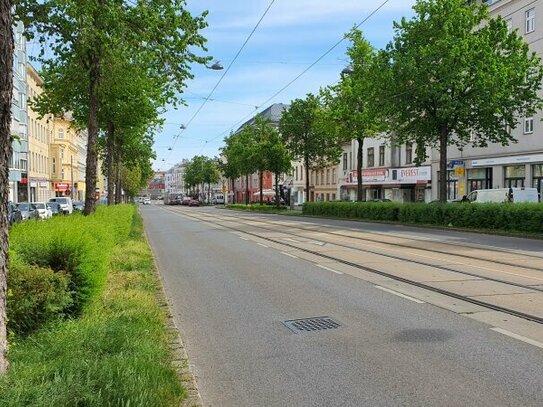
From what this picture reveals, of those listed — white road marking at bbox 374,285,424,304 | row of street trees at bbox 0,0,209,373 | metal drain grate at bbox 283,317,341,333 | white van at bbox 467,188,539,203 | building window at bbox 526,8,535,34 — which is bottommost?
metal drain grate at bbox 283,317,341,333

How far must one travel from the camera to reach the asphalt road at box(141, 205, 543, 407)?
467cm

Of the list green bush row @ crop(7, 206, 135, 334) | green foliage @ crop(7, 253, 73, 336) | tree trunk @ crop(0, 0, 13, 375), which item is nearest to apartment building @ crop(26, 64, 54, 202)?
green bush row @ crop(7, 206, 135, 334)

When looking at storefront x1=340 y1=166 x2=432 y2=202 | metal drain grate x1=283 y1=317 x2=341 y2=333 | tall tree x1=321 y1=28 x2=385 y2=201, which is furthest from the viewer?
storefront x1=340 y1=166 x2=432 y2=202

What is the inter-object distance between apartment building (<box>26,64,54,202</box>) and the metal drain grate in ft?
184

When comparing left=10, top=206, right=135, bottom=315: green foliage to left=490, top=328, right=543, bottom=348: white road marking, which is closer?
left=490, top=328, right=543, bottom=348: white road marking

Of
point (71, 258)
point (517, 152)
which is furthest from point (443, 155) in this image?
point (71, 258)

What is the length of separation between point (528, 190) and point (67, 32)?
85.7 ft

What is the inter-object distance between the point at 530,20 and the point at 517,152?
28.9 ft

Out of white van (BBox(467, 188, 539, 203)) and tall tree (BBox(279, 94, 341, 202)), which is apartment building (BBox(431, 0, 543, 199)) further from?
tall tree (BBox(279, 94, 341, 202))

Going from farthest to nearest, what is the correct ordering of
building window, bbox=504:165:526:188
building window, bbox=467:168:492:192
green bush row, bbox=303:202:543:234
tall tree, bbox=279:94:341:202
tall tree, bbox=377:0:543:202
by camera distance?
tall tree, bbox=279:94:341:202, building window, bbox=467:168:492:192, building window, bbox=504:165:526:188, tall tree, bbox=377:0:543:202, green bush row, bbox=303:202:543:234

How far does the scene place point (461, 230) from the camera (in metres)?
24.6

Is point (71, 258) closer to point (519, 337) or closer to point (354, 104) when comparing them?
point (519, 337)

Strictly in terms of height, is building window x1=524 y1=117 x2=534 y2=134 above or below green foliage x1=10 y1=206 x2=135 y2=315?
above

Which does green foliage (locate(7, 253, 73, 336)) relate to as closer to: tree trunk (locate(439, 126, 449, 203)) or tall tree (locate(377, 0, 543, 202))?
tall tree (locate(377, 0, 543, 202))
